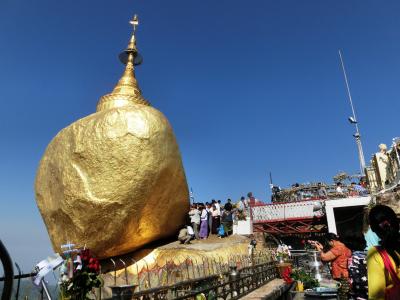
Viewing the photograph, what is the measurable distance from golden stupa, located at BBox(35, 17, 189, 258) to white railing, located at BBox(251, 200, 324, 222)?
7680 mm

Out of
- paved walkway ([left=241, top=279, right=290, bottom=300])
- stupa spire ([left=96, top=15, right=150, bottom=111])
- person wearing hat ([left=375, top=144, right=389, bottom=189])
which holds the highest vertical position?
stupa spire ([left=96, top=15, right=150, bottom=111])

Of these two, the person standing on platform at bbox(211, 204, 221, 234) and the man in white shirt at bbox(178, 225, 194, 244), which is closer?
the man in white shirt at bbox(178, 225, 194, 244)

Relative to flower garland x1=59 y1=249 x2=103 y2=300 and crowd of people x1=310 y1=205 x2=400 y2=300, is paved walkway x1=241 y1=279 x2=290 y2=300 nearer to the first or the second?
flower garland x1=59 y1=249 x2=103 y2=300

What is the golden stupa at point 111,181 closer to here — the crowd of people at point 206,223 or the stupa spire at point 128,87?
the crowd of people at point 206,223

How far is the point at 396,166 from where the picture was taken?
1356 cm

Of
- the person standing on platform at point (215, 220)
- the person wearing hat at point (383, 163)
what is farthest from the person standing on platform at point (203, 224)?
the person wearing hat at point (383, 163)

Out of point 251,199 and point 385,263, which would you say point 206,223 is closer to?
point 251,199

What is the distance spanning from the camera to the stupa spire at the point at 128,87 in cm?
1262

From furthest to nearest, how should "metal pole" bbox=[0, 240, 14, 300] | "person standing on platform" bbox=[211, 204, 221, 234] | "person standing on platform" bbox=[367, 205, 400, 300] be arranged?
"person standing on platform" bbox=[211, 204, 221, 234], "person standing on platform" bbox=[367, 205, 400, 300], "metal pole" bbox=[0, 240, 14, 300]

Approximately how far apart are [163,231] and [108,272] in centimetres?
212

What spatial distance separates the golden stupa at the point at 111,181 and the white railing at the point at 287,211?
7.68m

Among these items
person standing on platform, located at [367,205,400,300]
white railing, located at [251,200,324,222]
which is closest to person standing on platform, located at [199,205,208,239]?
white railing, located at [251,200,324,222]

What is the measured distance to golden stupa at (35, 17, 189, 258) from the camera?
961 cm

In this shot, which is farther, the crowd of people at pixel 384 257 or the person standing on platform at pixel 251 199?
the person standing on platform at pixel 251 199
